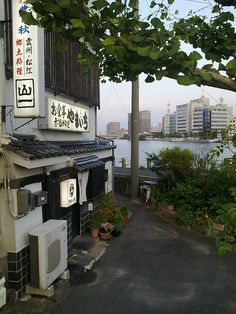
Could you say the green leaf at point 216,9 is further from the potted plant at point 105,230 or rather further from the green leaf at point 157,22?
the potted plant at point 105,230

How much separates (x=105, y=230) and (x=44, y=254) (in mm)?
5349

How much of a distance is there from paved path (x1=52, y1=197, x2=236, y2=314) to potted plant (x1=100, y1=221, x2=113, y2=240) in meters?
0.25

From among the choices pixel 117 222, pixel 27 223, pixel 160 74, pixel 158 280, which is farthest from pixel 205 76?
pixel 117 222

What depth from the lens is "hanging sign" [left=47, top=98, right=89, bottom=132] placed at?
38.6 feet

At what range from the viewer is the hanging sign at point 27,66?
793cm

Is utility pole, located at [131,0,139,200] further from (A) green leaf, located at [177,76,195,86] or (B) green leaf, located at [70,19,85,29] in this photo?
(A) green leaf, located at [177,76,195,86]

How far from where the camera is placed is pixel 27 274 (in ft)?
27.8

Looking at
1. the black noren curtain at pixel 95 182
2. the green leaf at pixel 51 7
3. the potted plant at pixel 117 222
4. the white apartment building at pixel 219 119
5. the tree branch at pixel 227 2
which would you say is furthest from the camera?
the black noren curtain at pixel 95 182

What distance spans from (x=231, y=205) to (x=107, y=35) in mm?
1905

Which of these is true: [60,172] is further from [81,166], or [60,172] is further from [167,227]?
[167,227]

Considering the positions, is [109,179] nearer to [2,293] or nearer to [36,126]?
[36,126]

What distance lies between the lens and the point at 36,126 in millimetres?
11086

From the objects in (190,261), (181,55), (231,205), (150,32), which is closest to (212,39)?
(150,32)

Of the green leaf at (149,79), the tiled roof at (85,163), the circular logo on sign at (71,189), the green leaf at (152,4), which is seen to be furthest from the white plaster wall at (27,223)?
the green leaf at (149,79)
